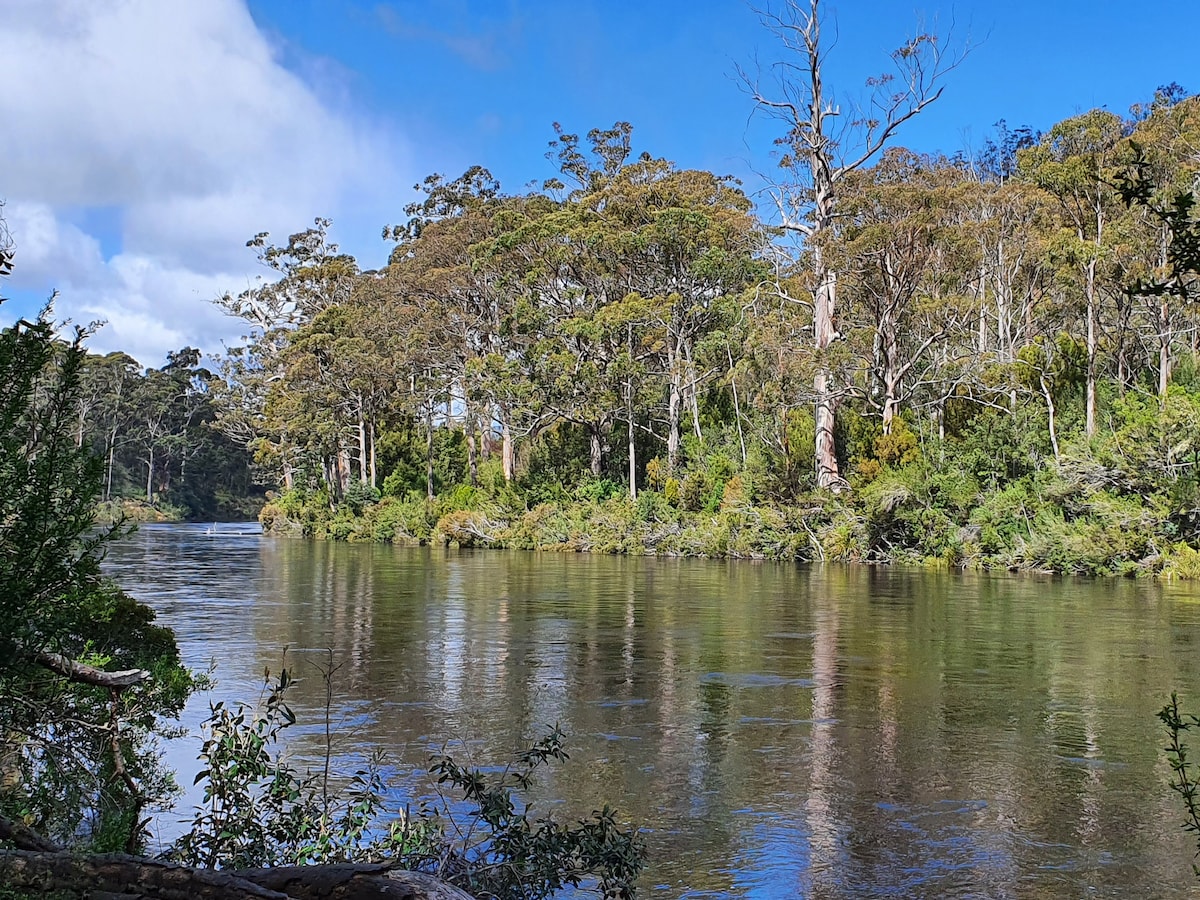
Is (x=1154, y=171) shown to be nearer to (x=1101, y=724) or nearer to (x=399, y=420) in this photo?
(x=1101, y=724)

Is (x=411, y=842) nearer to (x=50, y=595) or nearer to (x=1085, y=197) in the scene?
(x=50, y=595)

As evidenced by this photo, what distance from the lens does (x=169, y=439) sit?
260 feet

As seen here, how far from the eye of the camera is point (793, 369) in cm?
Answer: 3384

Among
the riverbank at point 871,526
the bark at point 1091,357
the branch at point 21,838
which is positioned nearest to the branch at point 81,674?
the branch at point 21,838

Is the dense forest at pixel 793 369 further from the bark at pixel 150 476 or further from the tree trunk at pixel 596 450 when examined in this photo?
the bark at pixel 150 476

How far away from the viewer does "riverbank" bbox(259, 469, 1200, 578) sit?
2577cm

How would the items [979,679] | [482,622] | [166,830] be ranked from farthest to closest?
[482,622]
[979,679]
[166,830]

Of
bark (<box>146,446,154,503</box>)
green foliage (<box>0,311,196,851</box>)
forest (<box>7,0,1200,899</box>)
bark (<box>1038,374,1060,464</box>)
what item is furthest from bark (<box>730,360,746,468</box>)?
bark (<box>146,446,154,503</box>)

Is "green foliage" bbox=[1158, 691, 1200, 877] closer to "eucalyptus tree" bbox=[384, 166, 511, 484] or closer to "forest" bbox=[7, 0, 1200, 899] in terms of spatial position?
"forest" bbox=[7, 0, 1200, 899]

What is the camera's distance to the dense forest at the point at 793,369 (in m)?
29.1

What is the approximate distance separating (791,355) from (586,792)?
27405mm

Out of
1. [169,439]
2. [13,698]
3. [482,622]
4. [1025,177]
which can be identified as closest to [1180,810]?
[13,698]

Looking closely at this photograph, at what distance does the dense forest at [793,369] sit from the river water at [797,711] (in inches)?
259

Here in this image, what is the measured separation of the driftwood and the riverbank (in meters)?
24.4
